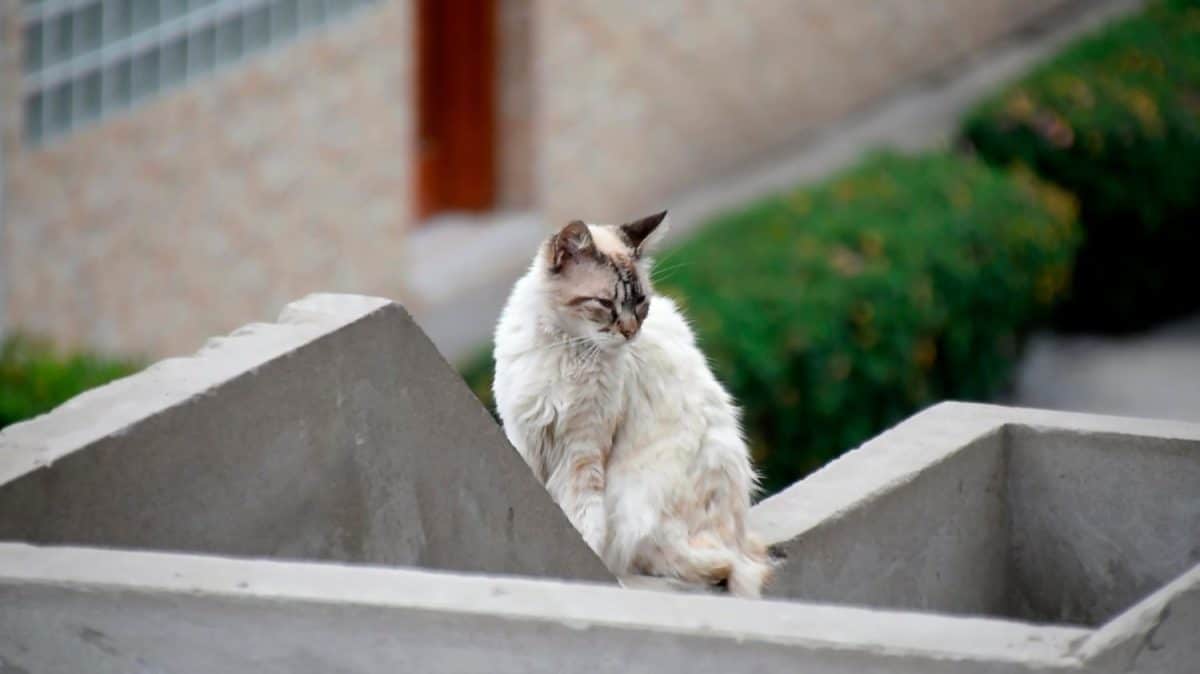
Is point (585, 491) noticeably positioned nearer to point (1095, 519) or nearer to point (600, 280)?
point (600, 280)

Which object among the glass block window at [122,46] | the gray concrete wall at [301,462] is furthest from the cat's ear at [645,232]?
the glass block window at [122,46]

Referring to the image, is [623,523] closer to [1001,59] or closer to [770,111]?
[770,111]

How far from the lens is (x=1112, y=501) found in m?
4.85

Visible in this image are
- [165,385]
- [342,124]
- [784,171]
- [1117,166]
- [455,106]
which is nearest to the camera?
[165,385]

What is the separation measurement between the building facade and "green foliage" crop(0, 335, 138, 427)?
4.40ft

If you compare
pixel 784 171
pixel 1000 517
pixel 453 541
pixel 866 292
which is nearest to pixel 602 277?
pixel 453 541

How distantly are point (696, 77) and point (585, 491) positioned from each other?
9077 millimetres

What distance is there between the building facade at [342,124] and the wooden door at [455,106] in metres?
0.01

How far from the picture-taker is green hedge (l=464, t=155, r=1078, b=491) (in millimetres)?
9164

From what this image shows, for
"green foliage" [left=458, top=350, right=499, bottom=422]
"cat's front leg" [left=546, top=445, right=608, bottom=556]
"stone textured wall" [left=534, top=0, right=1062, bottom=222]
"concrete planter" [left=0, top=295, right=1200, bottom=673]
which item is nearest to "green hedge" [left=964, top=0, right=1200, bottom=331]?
"stone textured wall" [left=534, top=0, right=1062, bottom=222]

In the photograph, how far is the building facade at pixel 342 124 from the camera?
31.4 feet

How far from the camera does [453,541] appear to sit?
4285mm

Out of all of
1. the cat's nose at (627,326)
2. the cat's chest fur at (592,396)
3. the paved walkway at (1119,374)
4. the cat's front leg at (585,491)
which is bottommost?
the paved walkway at (1119,374)

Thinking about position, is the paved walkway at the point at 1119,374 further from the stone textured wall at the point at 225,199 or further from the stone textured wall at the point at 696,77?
the stone textured wall at the point at 225,199
